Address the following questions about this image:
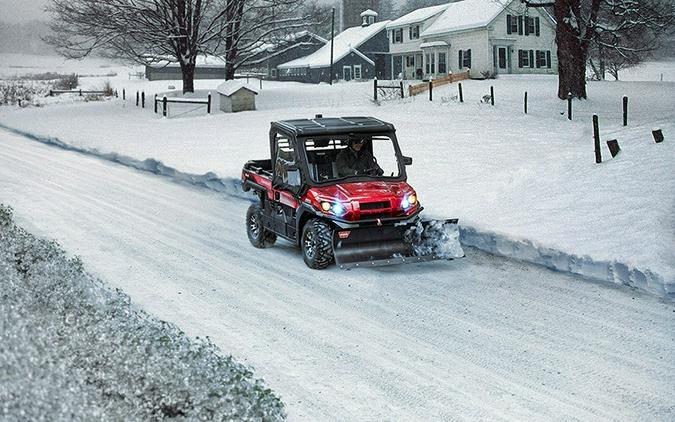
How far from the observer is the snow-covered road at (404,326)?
6391 mm

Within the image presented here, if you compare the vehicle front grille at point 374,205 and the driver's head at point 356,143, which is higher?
the driver's head at point 356,143

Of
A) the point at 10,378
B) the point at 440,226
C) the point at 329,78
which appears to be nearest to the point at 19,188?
the point at 440,226

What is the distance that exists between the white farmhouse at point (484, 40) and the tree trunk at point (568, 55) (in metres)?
16.4

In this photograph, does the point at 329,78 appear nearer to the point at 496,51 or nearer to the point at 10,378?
the point at 496,51

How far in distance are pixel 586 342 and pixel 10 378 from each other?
5235 mm

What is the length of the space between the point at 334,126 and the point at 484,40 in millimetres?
44225

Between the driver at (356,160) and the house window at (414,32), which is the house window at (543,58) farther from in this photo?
the driver at (356,160)

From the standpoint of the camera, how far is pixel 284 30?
44.8 m

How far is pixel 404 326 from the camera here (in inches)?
326

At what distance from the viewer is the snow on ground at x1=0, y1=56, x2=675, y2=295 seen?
459 inches

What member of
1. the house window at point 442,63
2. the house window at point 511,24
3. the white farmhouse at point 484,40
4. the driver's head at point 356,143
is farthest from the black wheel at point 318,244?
the house window at point 442,63

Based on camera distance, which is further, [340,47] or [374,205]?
[340,47]

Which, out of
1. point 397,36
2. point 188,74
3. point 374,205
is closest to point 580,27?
point 188,74

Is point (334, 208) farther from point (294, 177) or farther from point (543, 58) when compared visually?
point (543, 58)
